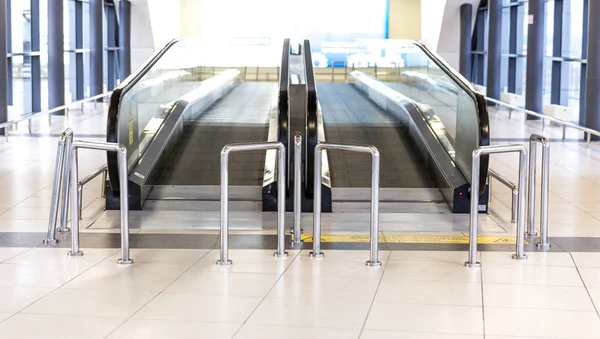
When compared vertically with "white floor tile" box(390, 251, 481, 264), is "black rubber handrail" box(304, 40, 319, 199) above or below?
above

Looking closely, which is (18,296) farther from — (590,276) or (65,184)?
(590,276)

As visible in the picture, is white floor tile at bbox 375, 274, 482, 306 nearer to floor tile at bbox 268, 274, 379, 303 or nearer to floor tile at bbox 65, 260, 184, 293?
floor tile at bbox 268, 274, 379, 303

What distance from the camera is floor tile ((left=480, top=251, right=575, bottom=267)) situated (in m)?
6.32

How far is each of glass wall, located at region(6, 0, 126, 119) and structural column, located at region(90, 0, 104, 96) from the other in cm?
37

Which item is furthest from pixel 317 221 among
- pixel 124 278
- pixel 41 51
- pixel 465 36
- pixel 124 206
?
pixel 465 36

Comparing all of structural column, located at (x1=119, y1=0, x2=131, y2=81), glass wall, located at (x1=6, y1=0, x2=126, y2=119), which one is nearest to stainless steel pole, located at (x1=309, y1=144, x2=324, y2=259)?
glass wall, located at (x1=6, y1=0, x2=126, y2=119)

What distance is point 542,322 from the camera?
16.0 ft

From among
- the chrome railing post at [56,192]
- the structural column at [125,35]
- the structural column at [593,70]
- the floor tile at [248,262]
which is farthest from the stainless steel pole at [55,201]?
the structural column at [125,35]

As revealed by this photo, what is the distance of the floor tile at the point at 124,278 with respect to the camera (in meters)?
5.57

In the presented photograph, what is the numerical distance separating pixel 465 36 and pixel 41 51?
36.6ft

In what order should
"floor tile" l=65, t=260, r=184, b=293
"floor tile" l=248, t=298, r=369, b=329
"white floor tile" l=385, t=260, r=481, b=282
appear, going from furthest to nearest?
1. "white floor tile" l=385, t=260, r=481, b=282
2. "floor tile" l=65, t=260, r=184, b=293
3. "floor tile" l=248, t=298, r=369, b=329

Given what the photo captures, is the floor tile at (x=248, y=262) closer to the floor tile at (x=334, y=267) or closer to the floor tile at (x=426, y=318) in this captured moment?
the floor tile at (x=334, y=267)

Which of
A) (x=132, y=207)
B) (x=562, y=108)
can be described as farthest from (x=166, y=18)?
(x=132, y=207)

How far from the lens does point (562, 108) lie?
1634 cm
